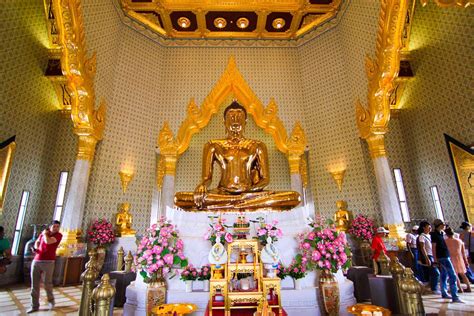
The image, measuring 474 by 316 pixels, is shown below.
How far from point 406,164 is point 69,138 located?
8.97 metres

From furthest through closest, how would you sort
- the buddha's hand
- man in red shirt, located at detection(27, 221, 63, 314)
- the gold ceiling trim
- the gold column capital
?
1. the gold column capital
2. the gold ceiling trim
3. the buddha's hand
4. man in red shirt, located at detection(27, 221, 63, 314)

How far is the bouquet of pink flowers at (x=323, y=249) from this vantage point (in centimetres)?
300

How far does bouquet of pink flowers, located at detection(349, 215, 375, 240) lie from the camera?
6.18 metres

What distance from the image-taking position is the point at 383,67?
6039 mm

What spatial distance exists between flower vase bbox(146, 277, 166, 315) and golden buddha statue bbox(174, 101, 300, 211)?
138cm

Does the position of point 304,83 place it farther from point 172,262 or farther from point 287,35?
point 172,262

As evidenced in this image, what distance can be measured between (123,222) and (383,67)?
6979 millimetres

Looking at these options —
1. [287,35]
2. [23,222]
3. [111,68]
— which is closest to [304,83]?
[287,35]

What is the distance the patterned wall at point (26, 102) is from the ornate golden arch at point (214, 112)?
9.60 ft

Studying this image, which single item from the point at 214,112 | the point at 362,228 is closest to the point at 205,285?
the point at 362,228

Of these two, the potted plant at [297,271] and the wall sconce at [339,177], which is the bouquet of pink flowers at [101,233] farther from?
the wall sconce at [339,177]

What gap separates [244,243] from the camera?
2.96m

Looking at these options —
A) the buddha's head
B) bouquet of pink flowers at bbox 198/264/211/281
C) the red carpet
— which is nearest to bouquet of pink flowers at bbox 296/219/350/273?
the red carpet

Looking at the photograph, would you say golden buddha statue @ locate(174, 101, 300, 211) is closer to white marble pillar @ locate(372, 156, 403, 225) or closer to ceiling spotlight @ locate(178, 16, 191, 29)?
white marble pillar @ locate(372, 156, 403, 225)
